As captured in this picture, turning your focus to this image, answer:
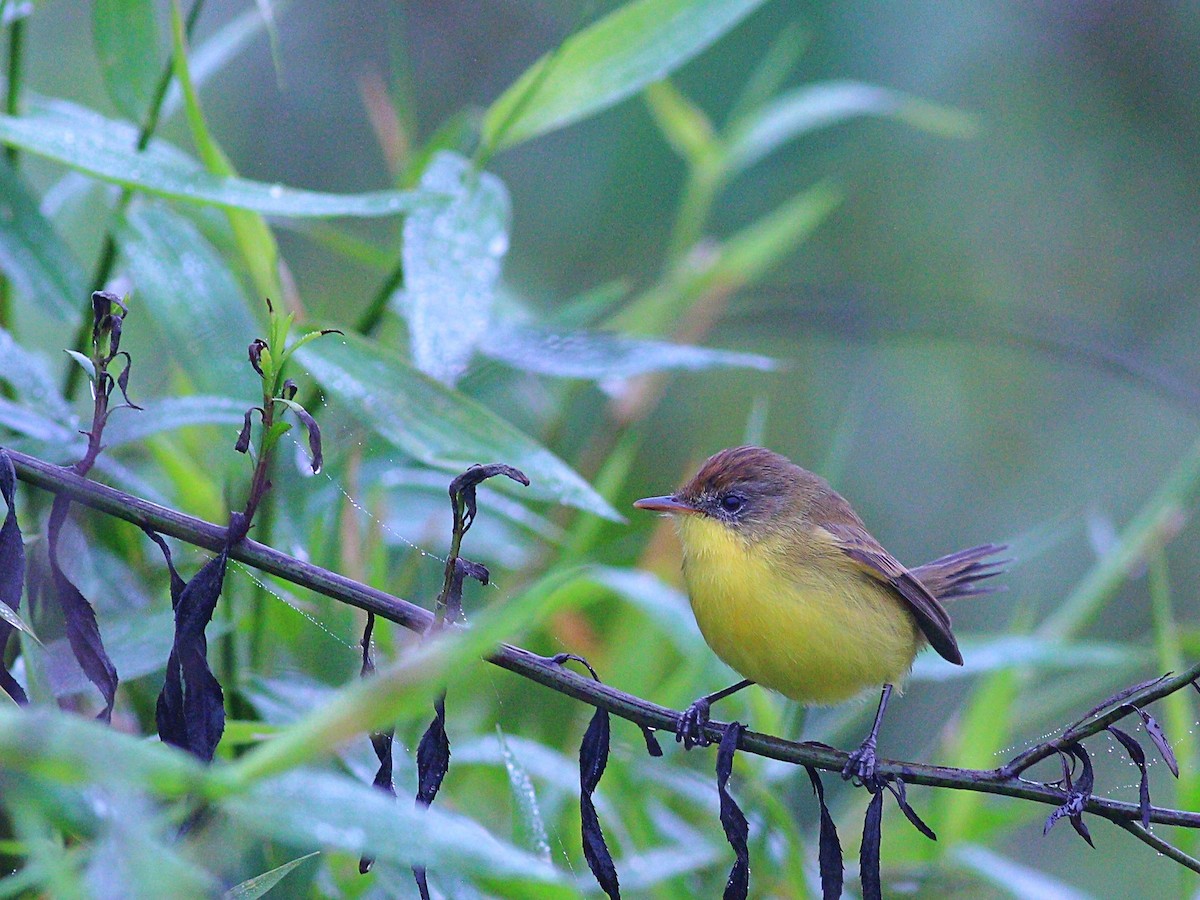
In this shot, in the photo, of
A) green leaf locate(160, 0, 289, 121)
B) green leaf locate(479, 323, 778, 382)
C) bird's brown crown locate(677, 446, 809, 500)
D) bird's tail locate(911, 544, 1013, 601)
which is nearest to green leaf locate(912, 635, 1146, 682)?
bird's tail locate(911, 544, 1013, 601)

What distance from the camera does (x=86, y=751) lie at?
25.8 inches

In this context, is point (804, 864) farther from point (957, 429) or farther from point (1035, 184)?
point (1035, 184)

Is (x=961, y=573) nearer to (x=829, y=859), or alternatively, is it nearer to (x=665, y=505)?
(x=665, y=505)

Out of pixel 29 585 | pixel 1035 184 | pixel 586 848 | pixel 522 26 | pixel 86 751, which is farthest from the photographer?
pixel 1035 184

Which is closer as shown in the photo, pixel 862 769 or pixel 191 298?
pixel 862 769

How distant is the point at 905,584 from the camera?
2061 mm

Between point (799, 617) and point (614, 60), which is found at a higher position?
point (614, 60)

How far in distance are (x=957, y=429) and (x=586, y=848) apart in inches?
155

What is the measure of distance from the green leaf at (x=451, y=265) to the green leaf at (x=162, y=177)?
0.10 metres

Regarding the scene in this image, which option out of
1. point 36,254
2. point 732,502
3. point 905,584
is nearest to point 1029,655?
point 905,584

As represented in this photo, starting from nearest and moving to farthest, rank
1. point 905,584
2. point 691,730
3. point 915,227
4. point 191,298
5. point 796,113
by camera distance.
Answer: point 691,730 → point 191,298 → point 905,584 → point 796,113 → point 915,227

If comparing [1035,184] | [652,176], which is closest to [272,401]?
[652,176]

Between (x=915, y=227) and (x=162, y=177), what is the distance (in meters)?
3.99

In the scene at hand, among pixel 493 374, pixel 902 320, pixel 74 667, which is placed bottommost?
pixel 74 667
